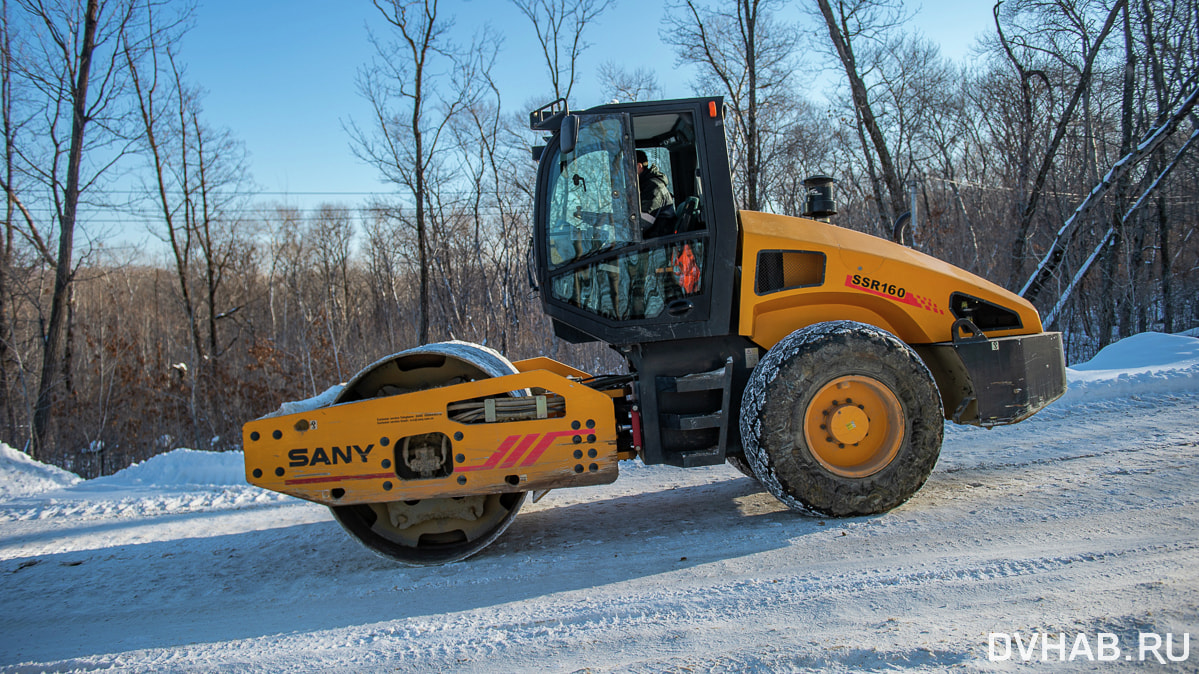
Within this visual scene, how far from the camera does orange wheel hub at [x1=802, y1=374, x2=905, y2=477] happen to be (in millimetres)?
3840

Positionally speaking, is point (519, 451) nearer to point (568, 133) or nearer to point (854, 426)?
point (568, 133)

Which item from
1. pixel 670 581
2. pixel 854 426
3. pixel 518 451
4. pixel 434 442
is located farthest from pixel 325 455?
pixel 854 426

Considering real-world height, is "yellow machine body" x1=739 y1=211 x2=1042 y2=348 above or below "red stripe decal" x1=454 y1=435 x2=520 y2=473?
above

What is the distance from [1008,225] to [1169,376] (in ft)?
36.4

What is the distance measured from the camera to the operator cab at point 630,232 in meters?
4.00

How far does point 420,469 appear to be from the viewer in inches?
146

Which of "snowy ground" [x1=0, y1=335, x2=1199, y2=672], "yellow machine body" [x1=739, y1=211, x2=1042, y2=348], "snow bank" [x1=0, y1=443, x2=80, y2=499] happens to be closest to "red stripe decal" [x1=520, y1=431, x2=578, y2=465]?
"snowy ground" [x1=0, y1=335, x2=1199, y2=672]

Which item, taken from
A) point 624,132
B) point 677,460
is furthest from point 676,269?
point 677,460

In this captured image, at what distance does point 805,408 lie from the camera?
3.80 m

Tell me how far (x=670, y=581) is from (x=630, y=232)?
1.99m

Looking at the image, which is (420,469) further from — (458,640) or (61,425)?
(61,425)

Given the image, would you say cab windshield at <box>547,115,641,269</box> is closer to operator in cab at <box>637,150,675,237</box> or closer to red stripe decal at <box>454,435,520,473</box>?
operator in cab at <box>637,150,675,237</box>

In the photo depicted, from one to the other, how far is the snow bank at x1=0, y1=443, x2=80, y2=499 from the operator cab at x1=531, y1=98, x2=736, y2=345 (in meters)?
5.35

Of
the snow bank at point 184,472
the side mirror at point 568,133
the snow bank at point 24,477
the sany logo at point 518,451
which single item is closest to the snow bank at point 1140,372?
the sany logo at point 518,451
